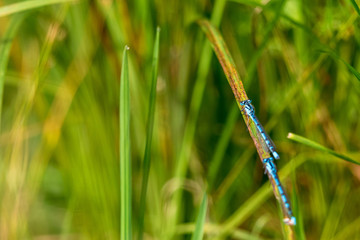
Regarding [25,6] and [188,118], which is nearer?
[25,6]

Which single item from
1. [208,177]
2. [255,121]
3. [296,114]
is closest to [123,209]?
[255,121]

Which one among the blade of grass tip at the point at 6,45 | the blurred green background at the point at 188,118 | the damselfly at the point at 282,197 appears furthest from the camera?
the blurred green background at the point at 188,118

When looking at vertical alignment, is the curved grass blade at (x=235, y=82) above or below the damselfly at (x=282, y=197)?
above

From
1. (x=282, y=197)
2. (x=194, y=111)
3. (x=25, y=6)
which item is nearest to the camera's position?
(x=282, y=197)

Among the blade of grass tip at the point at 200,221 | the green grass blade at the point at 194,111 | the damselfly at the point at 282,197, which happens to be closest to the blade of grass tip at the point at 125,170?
the blade of grass tip at the point at 200,221

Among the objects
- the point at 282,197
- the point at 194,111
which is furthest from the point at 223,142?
the point at 282,197

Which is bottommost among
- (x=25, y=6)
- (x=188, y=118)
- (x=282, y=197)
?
(x=282, y=197)

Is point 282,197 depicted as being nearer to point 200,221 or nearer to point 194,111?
point 200,221

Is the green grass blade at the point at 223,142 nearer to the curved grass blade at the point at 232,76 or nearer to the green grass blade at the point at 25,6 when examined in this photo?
the curved grass blade at the point at 232,76

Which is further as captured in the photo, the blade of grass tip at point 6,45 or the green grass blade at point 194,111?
the green grass blade at point 194,111

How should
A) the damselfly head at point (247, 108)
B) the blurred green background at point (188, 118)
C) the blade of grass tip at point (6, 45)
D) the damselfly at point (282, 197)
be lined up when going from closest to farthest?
the damselfly at point (282, 197), the damselfly head at point (247, 108), the blade of grass tip at point (6, 45), the blurred green background at point (188, 118)
